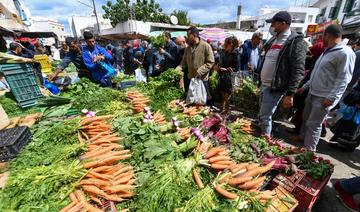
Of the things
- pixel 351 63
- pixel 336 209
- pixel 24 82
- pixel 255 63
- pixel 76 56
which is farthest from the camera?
pixel 255 63

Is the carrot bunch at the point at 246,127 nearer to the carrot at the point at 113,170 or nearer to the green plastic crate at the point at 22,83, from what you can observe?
the carrot at the point at 113,170

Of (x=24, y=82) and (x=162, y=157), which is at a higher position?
(x=24, y=82)

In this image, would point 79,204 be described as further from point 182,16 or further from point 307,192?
point 182,16

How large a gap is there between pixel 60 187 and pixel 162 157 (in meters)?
1.06

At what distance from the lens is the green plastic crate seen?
3.60 metres

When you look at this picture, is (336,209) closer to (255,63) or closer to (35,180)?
(35,180)

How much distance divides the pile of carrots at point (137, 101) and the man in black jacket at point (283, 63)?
2409 millimetres

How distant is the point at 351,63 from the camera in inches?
106

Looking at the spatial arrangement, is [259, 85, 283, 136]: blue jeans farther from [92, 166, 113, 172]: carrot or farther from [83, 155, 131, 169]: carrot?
[92, 166, 113, 172]: carrot

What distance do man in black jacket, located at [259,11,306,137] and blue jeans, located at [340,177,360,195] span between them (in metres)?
1.23

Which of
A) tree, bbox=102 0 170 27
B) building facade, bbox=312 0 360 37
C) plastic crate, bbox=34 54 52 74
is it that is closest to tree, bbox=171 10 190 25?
tree, bbox=102 0 170 27

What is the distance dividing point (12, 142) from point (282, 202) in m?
3.15

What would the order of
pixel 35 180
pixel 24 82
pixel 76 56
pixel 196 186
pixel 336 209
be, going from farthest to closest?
pixel 76 56, pixel 24 82, pixel 336 209, pixel 196 186, pixel 35 180

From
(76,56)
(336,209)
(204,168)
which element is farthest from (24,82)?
(336,209)
